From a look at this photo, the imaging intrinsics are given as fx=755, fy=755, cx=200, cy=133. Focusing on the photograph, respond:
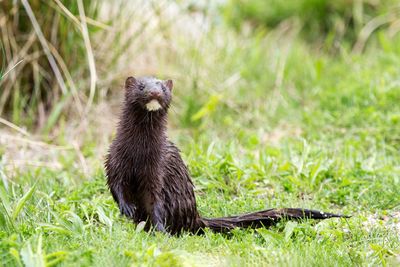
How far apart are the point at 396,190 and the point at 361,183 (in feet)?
1.00

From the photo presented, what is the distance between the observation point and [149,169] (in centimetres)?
448

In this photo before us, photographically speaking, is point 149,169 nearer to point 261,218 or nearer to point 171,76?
point 261,218

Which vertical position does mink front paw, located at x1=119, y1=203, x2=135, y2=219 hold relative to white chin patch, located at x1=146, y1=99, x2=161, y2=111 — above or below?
below

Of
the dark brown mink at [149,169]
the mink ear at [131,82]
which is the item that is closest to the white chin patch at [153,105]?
the dark brown mink at [149,169]

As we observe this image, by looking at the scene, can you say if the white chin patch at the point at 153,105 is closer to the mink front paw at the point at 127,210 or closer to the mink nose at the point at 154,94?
the mink nose at the point at 154,94

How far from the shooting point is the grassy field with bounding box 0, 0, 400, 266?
4027 millimetres

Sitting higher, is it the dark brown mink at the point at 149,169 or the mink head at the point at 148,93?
the mink head at the point at 148,93

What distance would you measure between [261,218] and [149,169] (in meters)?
0.79

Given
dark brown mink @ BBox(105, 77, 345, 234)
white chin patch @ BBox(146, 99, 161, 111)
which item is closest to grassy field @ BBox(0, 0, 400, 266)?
dark brown mink @ BBox(105, 77, 345, 234)

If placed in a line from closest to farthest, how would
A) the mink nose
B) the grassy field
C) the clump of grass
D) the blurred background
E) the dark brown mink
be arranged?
the grassy field < the mink nose < the dark brown mink < the blurred background < the clump of grass

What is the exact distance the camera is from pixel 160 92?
14.4ft

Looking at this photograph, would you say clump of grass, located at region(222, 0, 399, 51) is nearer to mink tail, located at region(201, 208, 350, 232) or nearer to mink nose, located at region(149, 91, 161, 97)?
mink tail, located at region(201, 208, 350, 232)

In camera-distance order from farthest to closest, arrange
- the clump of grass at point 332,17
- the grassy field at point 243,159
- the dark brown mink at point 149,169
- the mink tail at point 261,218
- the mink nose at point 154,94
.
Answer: the clump of grass at point 332,17, the mink tail at point 261,218, the dark brown mink at point 149,169, the mink nose at point 154,94, the grassy field at point 243,159

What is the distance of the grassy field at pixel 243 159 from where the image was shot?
13.2 ft
